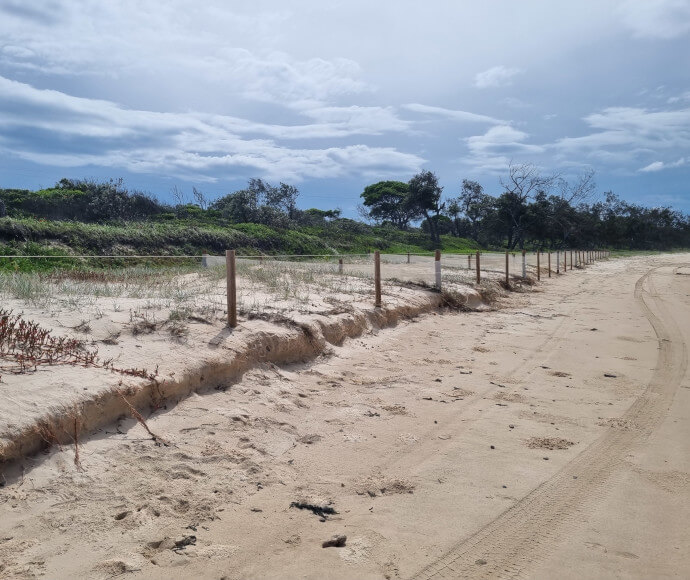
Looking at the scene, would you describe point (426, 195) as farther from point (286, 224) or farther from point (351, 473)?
point (351, 473)

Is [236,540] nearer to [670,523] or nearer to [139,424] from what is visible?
[139,424]

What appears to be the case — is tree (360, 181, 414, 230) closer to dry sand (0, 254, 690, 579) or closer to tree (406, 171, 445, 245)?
tree (406, 171, 445, 245)

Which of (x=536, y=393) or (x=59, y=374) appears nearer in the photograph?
(x=59, y=374)

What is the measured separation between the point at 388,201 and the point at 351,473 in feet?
205

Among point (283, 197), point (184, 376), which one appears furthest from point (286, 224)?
point (184, 376)

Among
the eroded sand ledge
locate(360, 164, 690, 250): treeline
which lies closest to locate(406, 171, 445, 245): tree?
locate(360, 164, 690, 250): treeline

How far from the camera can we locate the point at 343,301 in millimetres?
9883

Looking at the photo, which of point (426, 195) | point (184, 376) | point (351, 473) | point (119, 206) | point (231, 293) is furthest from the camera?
point (426, 195)

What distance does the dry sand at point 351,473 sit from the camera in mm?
3080

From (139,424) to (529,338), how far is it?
7530 mm

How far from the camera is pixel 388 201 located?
214 feet

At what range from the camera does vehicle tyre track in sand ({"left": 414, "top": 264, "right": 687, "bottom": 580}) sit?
118 inches

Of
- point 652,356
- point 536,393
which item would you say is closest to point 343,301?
point 536,393

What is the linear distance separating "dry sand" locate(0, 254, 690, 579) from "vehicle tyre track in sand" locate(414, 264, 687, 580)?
1cm
